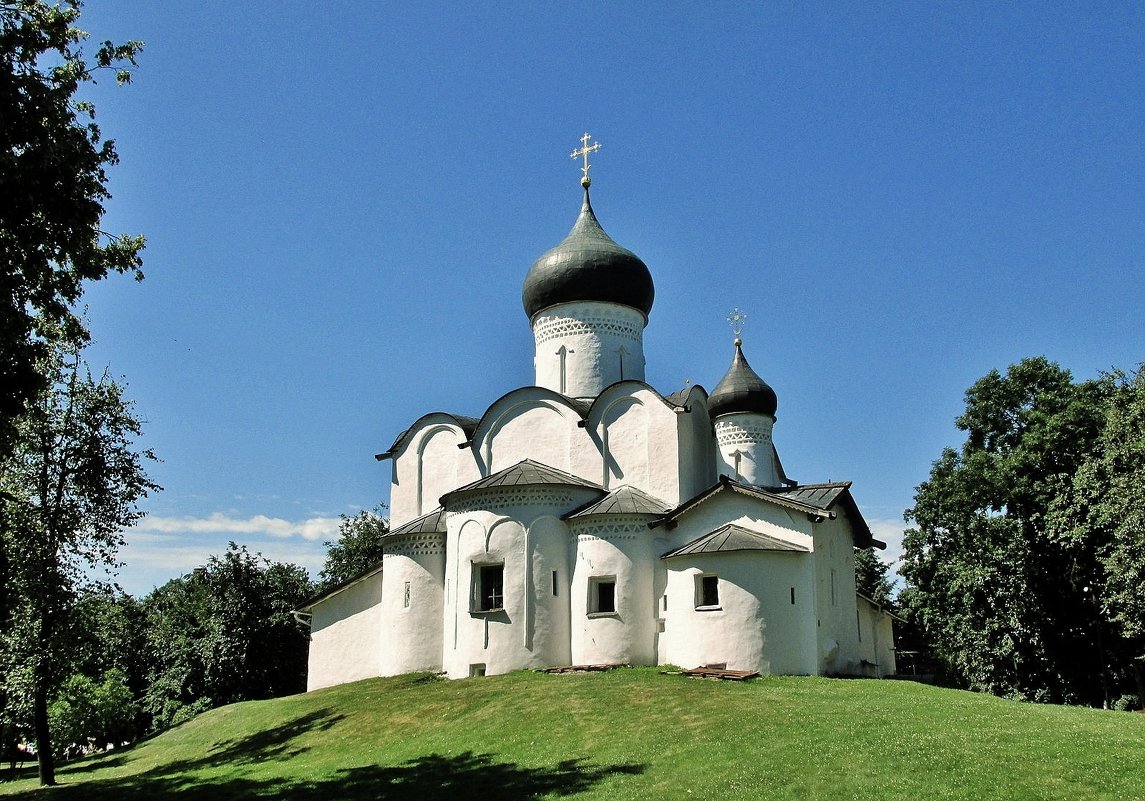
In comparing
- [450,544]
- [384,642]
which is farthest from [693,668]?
[384,642]

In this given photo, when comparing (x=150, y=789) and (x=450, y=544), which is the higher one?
(x=450, y=544)

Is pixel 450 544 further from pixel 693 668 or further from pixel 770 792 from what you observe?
pixel 770 792

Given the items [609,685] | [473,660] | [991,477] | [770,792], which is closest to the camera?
[770,792]

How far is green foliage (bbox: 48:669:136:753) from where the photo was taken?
2950 centimetres

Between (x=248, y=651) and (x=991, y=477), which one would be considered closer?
(x=991, y=477)

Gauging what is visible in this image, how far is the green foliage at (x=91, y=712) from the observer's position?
29.5 metres

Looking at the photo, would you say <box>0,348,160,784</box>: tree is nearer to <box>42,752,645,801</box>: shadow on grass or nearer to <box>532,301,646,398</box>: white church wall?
<box>42,752,645,801</box>: shadow on grass

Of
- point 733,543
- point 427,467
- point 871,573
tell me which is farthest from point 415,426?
point 871,573

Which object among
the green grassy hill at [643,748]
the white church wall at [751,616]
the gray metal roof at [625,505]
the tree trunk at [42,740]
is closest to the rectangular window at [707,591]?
the white church wall at [751,616]

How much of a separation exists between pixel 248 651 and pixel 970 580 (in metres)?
21.0

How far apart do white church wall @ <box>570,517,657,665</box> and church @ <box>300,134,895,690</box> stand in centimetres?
4

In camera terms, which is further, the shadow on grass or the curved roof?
the curved roof

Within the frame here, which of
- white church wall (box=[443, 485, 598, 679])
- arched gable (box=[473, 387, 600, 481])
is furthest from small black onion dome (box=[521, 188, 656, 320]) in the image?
white church wall (box=[443, 485, 598, 679])

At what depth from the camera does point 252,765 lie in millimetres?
16219
